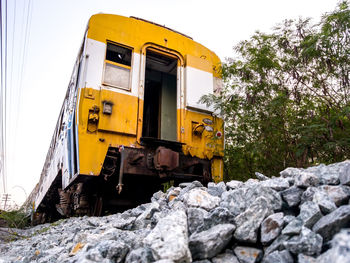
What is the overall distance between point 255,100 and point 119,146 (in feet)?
6.66

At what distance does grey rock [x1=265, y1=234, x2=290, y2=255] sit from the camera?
109cm

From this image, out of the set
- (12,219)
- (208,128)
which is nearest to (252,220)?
(208,128)

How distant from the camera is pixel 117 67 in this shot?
3799 mm

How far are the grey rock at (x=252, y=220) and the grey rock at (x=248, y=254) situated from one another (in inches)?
1.5

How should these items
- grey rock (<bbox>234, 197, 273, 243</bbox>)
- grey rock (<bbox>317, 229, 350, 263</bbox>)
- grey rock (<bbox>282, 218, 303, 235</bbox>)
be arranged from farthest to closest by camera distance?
grey rock (<bbox>234, 197, 273, 243</bbox>) → grey rock (<bbox>282, 218, 303, 235</bbox>) → grey rock (<bbox>317, 229, 350, 263</bbox>)

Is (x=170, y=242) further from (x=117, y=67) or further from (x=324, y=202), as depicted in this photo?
(x=117, y=67)

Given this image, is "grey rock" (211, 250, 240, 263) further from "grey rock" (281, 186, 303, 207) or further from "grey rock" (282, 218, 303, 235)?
"grey rock" (281, 186, 303, 207)

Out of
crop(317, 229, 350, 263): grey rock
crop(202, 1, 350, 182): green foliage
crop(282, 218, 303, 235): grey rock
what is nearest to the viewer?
crop(317, 229, 350, 263): grey rock

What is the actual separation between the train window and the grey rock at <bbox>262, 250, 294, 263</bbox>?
3135 mm

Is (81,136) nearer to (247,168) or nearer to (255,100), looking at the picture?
(255,100)

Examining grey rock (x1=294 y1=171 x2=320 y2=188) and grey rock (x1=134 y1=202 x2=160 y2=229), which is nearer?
grey rock (x1=294 y1=171 x2=320 y2=188)

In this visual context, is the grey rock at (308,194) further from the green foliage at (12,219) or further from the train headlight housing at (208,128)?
the green foliage at (12,219)

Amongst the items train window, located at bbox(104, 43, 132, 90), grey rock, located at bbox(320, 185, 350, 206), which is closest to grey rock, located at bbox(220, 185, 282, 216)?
grey rock, located at bbox(320, 185, 350, 206)

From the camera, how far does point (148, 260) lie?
3.57 ft
